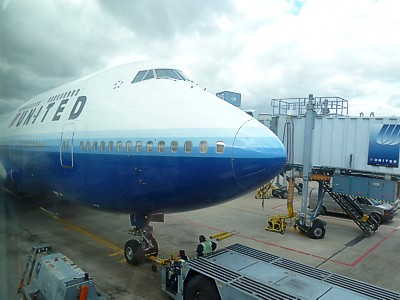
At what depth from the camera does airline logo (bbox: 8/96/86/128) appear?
10943 millimetres

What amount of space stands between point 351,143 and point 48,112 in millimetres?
12973

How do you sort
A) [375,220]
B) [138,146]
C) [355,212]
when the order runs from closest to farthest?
[138,146] → [355,212] → [375,220]

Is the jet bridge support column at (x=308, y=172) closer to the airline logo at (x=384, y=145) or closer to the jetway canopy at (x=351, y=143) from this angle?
the jetway canopy at (x=351, y=143)

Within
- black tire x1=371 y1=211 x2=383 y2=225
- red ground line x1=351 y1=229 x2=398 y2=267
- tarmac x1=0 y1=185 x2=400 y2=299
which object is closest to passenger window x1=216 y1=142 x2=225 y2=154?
tarmac x1=0 y1=185 x2=400 y2=299

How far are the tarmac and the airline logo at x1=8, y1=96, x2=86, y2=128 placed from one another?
364cm

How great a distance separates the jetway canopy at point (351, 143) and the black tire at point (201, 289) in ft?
31.0

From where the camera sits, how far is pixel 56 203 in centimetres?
1938

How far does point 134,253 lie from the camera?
10336 millimetres

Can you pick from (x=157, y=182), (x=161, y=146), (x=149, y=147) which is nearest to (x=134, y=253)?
(x=157, y=182)

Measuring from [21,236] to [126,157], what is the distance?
335 inches

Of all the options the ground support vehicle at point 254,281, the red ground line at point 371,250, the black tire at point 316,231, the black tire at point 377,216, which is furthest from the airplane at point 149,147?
the black tire at point 377,216

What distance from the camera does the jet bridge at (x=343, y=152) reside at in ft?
44.1

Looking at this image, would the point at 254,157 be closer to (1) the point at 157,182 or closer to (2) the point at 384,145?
(1) the point at 157,182

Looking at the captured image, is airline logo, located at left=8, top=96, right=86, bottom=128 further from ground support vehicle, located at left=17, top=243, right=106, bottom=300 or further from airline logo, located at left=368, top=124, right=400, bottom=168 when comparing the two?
airline logo, located at left=368, top=124, right=400, bottom=168
